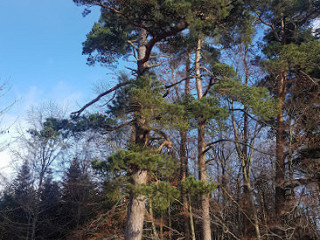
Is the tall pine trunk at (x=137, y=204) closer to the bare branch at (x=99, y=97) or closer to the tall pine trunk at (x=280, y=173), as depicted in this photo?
the bare branch at (x=99, y=97)

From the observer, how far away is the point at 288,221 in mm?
9609

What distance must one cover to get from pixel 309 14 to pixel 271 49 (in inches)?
89.3

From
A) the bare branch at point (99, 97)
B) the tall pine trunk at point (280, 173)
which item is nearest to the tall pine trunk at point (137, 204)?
the bare branch at point (99, 97)

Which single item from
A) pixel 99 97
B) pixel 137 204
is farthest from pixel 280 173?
pixel 99 97

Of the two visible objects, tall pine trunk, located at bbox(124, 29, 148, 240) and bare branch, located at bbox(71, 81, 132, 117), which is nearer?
tall pine trunk, located at bbox(124, 29, 148, 240)

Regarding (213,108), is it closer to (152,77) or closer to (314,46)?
(152,77)

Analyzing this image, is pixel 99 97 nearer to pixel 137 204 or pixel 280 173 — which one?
pixel 137 204

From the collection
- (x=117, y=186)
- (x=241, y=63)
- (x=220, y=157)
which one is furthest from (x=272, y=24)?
(x=117, y=186)

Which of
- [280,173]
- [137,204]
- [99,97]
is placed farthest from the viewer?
[280,173]

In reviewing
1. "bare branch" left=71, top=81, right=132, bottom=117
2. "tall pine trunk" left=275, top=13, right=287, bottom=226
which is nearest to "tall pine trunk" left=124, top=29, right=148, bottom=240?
"bare branch" left=71, top=81, right=132, bottom=117

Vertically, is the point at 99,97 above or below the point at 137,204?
above

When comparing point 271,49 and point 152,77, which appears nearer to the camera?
point 152,77

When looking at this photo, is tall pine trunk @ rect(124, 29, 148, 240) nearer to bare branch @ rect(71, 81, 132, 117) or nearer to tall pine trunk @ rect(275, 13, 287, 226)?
bare branch @ rect(71, 81, 132, 117)

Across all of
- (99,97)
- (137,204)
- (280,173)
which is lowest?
(137,204)
